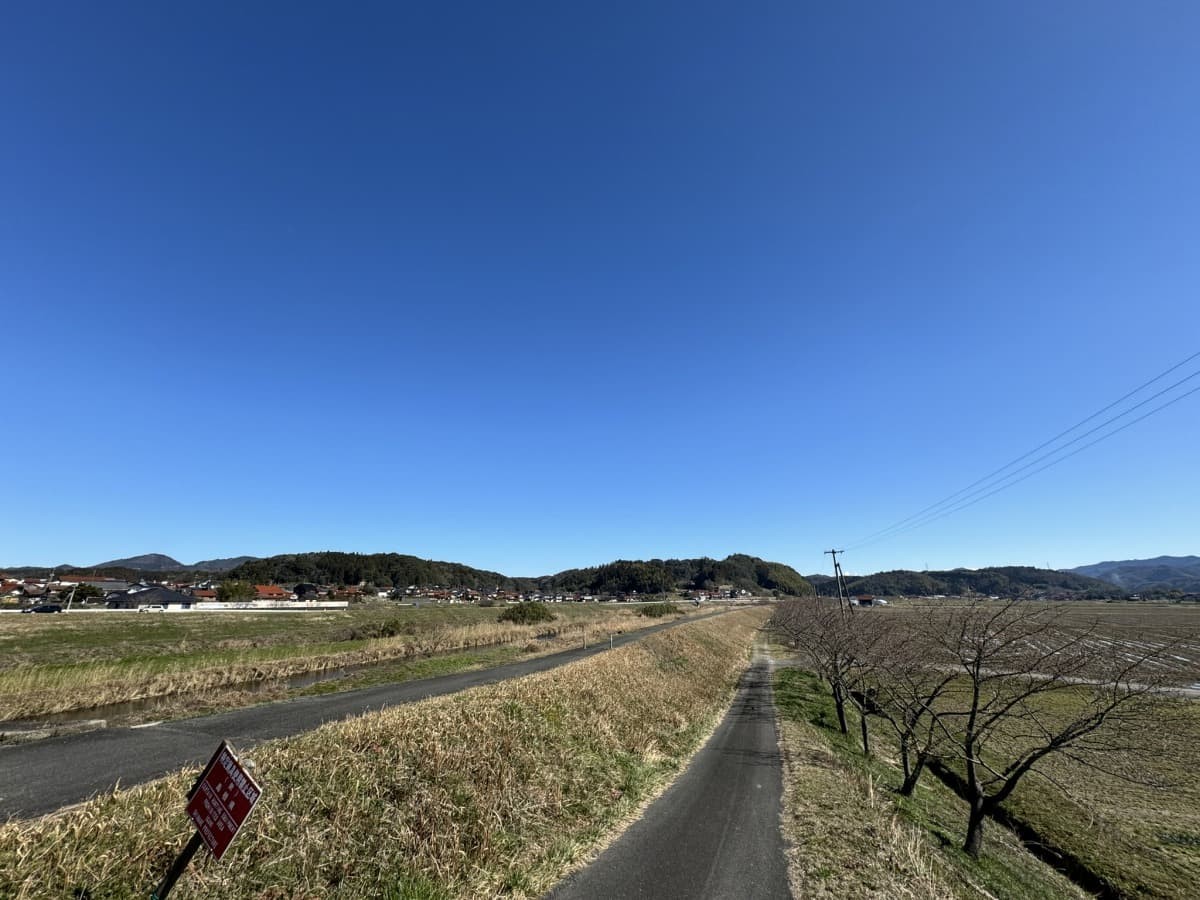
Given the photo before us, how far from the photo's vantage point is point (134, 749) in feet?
49.5

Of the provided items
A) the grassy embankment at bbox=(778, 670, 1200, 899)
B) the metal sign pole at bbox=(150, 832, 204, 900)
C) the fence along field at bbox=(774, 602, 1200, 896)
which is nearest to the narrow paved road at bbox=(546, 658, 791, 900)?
the grassy embankment at bbox=(778, 670, 1200, 899)

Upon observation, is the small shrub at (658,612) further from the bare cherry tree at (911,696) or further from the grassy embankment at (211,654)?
the bare cherry tree at (911,696)

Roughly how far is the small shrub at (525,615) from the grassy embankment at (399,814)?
5032 centimetres

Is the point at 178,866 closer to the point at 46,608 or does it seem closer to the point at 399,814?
the point at 399,814

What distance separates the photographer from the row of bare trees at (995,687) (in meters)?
12.1

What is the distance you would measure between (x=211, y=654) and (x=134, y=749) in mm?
24177

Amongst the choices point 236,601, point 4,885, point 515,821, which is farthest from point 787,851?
point 236,601

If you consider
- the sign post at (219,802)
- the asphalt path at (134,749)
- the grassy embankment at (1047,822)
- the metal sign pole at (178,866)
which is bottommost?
the grassy embankment at (1047,822)

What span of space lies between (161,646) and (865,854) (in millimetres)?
49006

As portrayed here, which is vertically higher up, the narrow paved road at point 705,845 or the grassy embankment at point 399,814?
the grassy embankment at point 399,814

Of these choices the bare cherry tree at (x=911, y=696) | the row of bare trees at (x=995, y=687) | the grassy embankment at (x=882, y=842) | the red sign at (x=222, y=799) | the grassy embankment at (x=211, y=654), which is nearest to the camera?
the red sign at (x=222, y=799)

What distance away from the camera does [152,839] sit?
6.50 m

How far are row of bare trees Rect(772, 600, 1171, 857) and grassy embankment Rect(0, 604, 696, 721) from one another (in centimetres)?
2523

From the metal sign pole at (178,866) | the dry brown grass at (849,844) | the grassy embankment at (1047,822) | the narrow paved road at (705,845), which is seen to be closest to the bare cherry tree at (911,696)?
the grassy embankment at (1047,822)
